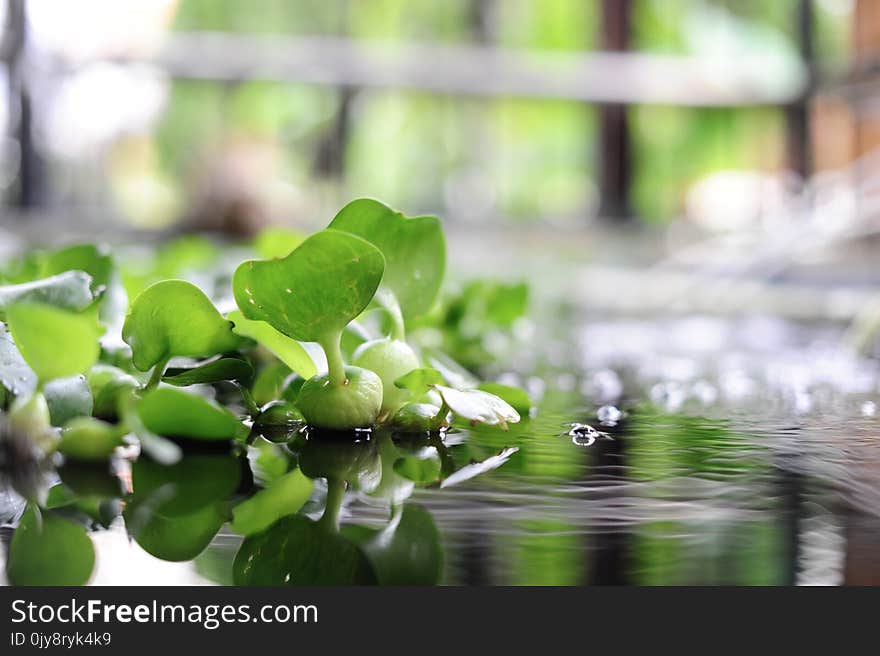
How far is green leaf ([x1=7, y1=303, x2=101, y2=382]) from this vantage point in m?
0.30

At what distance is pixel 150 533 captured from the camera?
271 millimetres

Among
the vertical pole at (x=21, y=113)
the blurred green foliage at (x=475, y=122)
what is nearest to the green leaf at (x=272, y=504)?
the blurred green foliage at (x=475, y=122)

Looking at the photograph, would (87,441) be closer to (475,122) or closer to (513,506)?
(513,506)

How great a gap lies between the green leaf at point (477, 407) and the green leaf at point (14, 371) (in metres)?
0.13

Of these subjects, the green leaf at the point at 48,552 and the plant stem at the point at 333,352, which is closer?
the green leaf at the point at 48,552

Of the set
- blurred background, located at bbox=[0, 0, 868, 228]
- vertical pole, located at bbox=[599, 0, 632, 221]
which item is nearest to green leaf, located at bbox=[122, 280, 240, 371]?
blurred background, located at bbox=[0, 0, 868, 228]

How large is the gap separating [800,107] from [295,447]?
3916 millimetres

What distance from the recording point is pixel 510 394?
1.52 ft

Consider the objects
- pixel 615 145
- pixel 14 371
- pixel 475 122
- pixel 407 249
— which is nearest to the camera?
pixel 14 371

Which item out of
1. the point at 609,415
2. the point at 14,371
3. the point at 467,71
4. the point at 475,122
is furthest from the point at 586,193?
the point at 14,371

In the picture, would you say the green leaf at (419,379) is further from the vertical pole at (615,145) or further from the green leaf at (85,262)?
the vertical pole at (615,145)

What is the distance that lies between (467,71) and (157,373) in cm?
367

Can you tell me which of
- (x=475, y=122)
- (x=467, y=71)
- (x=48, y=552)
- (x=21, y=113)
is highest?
(x=467, y=71)

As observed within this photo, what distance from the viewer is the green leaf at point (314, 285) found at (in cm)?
34
